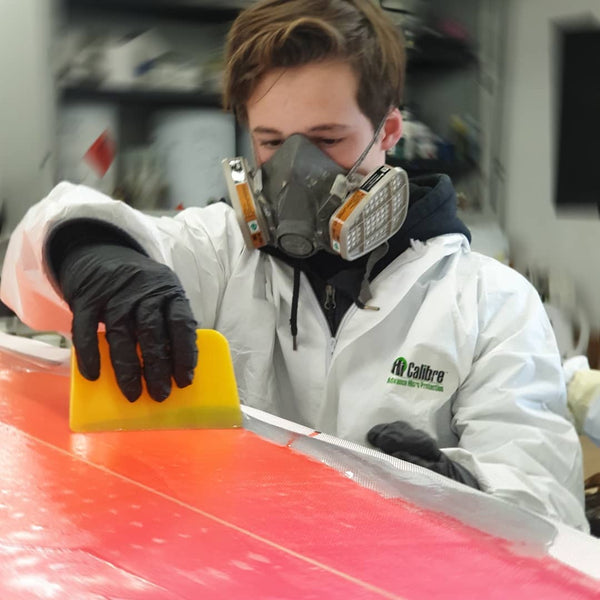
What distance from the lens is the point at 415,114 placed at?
259 centimetres

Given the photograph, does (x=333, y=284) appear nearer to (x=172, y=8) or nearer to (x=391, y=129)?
(x=391, y=129)

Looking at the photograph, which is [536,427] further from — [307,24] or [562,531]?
[307,24]

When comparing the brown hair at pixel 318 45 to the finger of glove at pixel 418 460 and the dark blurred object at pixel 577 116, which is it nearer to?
the finger of glove at pixel 418 460

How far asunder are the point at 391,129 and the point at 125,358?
0.57 meters

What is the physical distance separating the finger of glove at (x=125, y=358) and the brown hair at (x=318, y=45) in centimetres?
42

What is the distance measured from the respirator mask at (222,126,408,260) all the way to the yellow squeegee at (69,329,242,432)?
284 mm

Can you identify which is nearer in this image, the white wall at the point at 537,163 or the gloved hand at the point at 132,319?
the gloved hand at the point at 132,319

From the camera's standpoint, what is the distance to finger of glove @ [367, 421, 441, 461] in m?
0.69

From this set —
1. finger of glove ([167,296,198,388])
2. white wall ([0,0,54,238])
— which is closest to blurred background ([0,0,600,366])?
white wall ([0,0,54,238])

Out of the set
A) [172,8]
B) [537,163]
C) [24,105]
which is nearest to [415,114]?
[537,163]

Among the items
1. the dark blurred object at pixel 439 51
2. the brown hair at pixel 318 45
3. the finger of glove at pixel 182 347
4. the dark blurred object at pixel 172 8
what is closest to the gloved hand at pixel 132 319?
the finger of glove at pixel 182 347

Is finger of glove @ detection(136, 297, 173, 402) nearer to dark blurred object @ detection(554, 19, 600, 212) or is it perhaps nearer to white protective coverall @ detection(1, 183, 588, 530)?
white protective coverall @ detection(1, 183, 588, 530)

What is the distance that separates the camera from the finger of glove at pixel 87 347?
66 cm

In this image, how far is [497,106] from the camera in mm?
2533
